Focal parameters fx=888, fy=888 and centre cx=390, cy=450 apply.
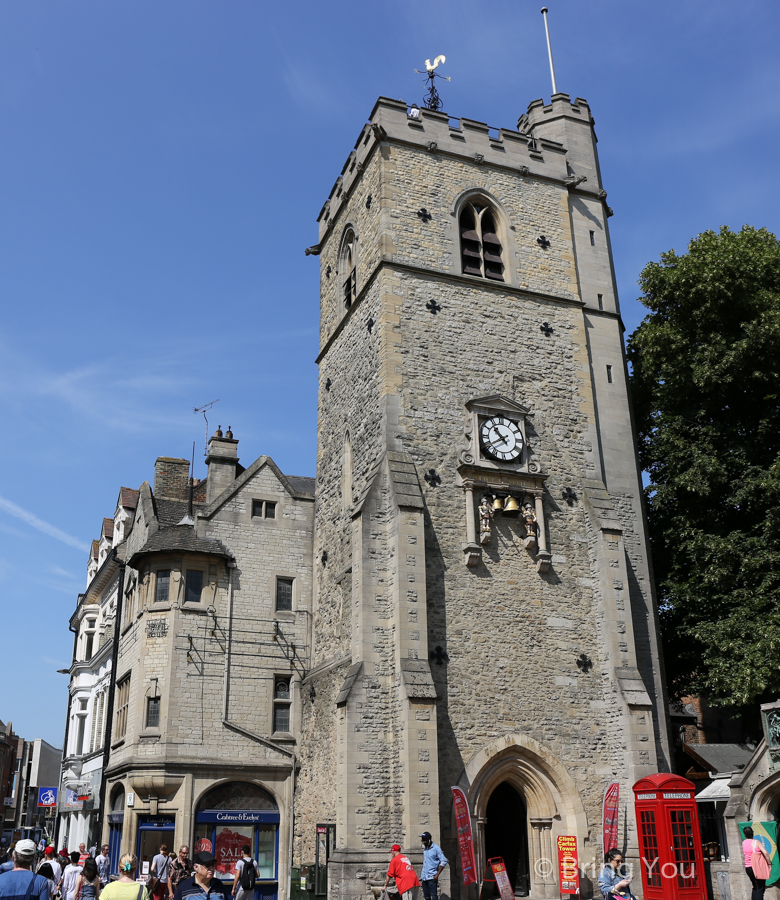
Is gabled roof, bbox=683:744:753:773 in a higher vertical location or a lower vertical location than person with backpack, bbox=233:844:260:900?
higher

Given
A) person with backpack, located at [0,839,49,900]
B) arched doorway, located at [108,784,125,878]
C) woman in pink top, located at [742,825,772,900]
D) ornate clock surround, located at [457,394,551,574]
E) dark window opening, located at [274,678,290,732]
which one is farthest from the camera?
dark window opening, located at [274,678,290,732]

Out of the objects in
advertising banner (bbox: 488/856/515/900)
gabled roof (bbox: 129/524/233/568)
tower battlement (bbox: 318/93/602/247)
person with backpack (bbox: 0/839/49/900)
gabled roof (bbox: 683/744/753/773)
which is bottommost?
advertising banner (bbox: 488/856/515/900)

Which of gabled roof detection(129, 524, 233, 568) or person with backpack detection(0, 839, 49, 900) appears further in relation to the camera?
gabled roof detection(129, 524, 233, 568)

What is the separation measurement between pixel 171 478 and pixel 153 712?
7.96 m

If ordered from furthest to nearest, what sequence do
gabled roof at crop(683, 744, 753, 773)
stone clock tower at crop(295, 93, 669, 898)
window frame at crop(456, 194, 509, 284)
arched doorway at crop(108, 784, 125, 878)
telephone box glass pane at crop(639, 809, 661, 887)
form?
gabled roof at crop(683, 744, 753, 773) < window frame at crop(456, 194, 509, 284) < arched doorway at crop(108, 784, 125, 878) < stone clock tower at crop(295, 93, 669, 898) < telephone box glass pane at crop(639, 809, 661, 887)

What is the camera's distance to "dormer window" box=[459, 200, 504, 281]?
23438 mm

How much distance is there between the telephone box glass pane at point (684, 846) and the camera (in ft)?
50.6

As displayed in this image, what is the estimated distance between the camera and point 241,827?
21.8 m

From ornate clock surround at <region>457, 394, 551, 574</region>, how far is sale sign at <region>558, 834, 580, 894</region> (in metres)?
5.59

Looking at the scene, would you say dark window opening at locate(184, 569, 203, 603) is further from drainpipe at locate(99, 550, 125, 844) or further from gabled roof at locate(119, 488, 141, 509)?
gabled roof at locate(119, 488, 141, 509)

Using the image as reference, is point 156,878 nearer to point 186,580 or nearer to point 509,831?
point 509,831

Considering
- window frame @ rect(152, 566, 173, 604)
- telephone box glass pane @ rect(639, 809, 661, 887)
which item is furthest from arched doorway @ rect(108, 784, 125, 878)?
telephone box glass pane @ rect(639, 809, 661, 887)

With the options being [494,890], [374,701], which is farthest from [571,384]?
[494,890]

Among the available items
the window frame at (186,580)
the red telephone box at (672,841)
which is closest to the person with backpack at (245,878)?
the red telephone box at (672,841)
